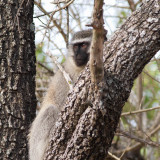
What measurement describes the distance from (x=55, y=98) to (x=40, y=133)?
22.6 inches

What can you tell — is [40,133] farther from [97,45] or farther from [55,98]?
[97,45]

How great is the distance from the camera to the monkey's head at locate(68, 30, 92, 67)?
3.76 meters

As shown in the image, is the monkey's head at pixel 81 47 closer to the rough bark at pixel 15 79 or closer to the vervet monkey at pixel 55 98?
the vervet monkey at pixel 55 98

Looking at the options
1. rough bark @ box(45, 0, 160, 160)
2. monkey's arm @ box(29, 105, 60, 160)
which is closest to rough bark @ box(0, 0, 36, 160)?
monkey's arm @ box(29, 105, 60, 160)

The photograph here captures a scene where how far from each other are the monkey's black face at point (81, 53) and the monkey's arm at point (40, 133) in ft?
2.39

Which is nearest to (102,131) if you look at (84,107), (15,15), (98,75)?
(84,107)

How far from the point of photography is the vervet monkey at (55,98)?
11.2 ft

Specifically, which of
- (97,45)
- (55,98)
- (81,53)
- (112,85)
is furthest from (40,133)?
(97,45)

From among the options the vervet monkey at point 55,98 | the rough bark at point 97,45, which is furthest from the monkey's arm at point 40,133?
the rough bark at point 97,45

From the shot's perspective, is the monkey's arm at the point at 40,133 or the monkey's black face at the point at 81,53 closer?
the monkey's arm at the point at 40,133

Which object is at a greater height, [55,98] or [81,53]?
[81,53]

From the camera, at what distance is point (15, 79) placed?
3311mm

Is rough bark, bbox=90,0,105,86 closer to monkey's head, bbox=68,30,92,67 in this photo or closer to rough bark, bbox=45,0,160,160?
rough bark, bbox=45,0,160,160

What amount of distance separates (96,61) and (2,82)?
156 centimetres
